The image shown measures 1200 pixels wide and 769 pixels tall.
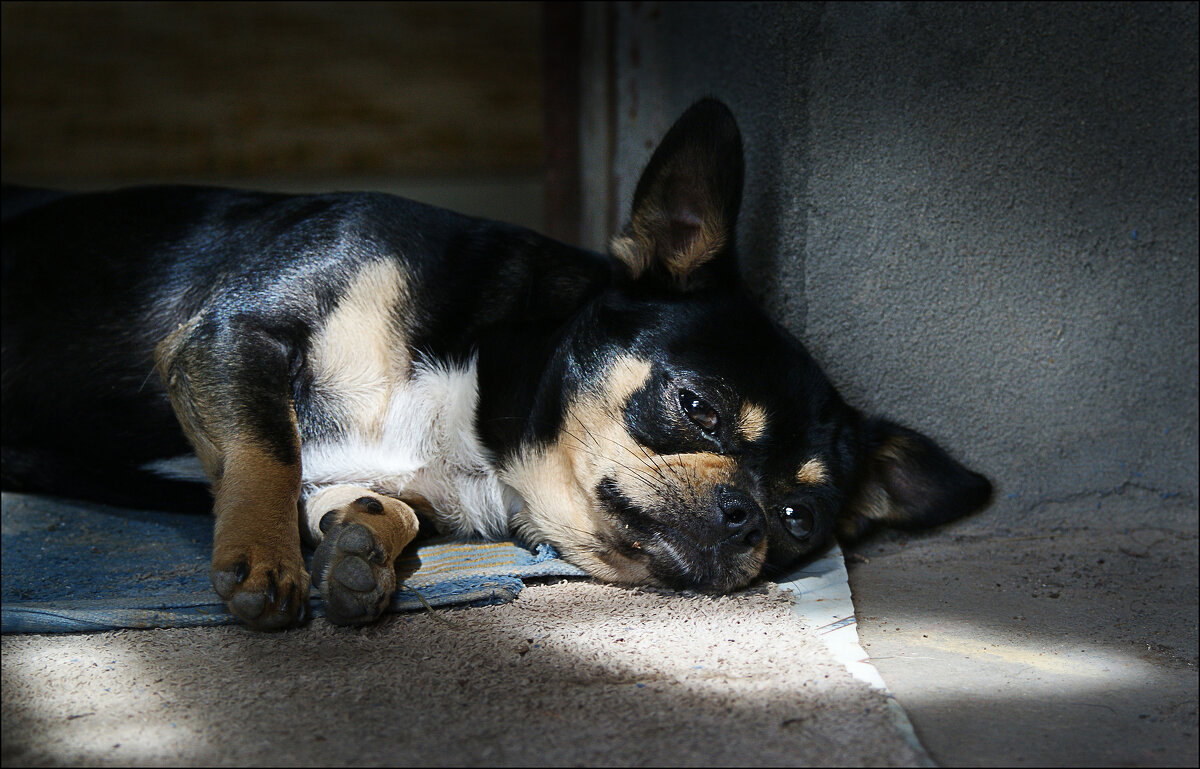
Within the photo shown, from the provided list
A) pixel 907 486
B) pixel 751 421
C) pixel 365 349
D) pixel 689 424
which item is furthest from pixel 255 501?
pixel 907 486

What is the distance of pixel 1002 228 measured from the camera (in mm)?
3133

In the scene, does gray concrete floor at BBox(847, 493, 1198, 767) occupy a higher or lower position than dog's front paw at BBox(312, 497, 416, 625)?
lower

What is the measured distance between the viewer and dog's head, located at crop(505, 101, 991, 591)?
8.18ft

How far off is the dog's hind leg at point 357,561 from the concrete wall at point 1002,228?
149 centimetres

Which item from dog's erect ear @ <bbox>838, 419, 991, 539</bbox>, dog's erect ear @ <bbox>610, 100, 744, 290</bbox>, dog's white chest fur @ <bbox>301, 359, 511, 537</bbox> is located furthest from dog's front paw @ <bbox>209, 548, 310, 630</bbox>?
dog's erect ear @ <bbox>838, 419, 991, 539</bbox>

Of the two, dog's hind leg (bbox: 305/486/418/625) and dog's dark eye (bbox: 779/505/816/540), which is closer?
dog's hind leg (bbox: 305/486/418/625)

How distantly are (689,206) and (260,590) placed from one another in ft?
5.25

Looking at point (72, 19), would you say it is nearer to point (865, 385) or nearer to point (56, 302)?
point (56, 302)

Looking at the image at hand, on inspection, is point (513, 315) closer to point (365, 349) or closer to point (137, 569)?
point (365, 349)

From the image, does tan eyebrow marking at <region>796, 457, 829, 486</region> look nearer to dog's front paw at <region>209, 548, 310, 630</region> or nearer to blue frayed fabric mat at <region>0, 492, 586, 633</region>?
blue frayed fabric mat at <region>0, 492, 586, 633</region>

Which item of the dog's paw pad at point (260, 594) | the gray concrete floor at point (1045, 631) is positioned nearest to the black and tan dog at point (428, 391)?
the dog's paw pad at point (260, 594)

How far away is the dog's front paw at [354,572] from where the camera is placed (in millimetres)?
2199

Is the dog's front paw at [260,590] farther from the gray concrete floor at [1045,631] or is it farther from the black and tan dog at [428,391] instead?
the gray concrete floor at [1045,631]

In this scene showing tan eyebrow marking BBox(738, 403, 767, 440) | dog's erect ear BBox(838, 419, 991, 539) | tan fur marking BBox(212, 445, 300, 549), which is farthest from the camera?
dog's erect ear BBox(838, 419, 991, 539)
